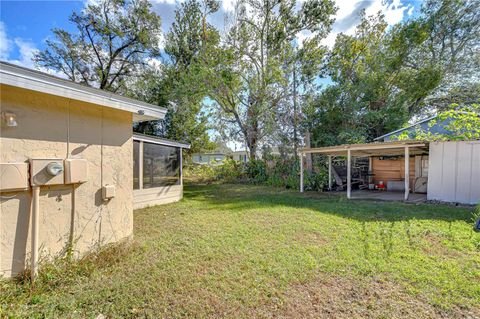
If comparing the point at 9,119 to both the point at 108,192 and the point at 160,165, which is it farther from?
the point at 160,165

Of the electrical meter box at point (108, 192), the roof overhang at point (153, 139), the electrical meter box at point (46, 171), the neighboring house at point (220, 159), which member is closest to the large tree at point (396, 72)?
the neighboring house at point (220, 159)

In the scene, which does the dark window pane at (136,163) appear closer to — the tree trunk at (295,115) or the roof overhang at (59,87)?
the roof overhang at (59,87)

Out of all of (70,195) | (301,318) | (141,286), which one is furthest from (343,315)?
(70,195)

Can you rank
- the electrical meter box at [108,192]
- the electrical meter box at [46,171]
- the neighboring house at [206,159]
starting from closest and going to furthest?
the electrical meter box at [46,171] < the electrical meter box at [108,192] < the neighboring house at [206,159]

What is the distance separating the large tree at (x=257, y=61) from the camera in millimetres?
14211

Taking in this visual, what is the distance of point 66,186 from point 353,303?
12.5 ft

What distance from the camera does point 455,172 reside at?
268 inches

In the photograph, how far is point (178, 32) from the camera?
52.2 ft

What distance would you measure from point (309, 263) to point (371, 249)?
117cm

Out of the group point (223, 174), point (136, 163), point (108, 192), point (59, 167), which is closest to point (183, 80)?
point (223, 174)

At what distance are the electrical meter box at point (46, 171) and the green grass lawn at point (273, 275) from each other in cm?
104

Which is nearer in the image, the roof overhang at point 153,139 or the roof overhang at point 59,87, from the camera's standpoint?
the roof overhang at point 59,87

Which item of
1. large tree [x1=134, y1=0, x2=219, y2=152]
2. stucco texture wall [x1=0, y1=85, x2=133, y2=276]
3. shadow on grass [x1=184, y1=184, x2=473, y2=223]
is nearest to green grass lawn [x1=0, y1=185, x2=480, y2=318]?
stucco texture wall [x1=0, y1=85, x2=133, y2=276]

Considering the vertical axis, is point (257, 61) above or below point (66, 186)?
above
